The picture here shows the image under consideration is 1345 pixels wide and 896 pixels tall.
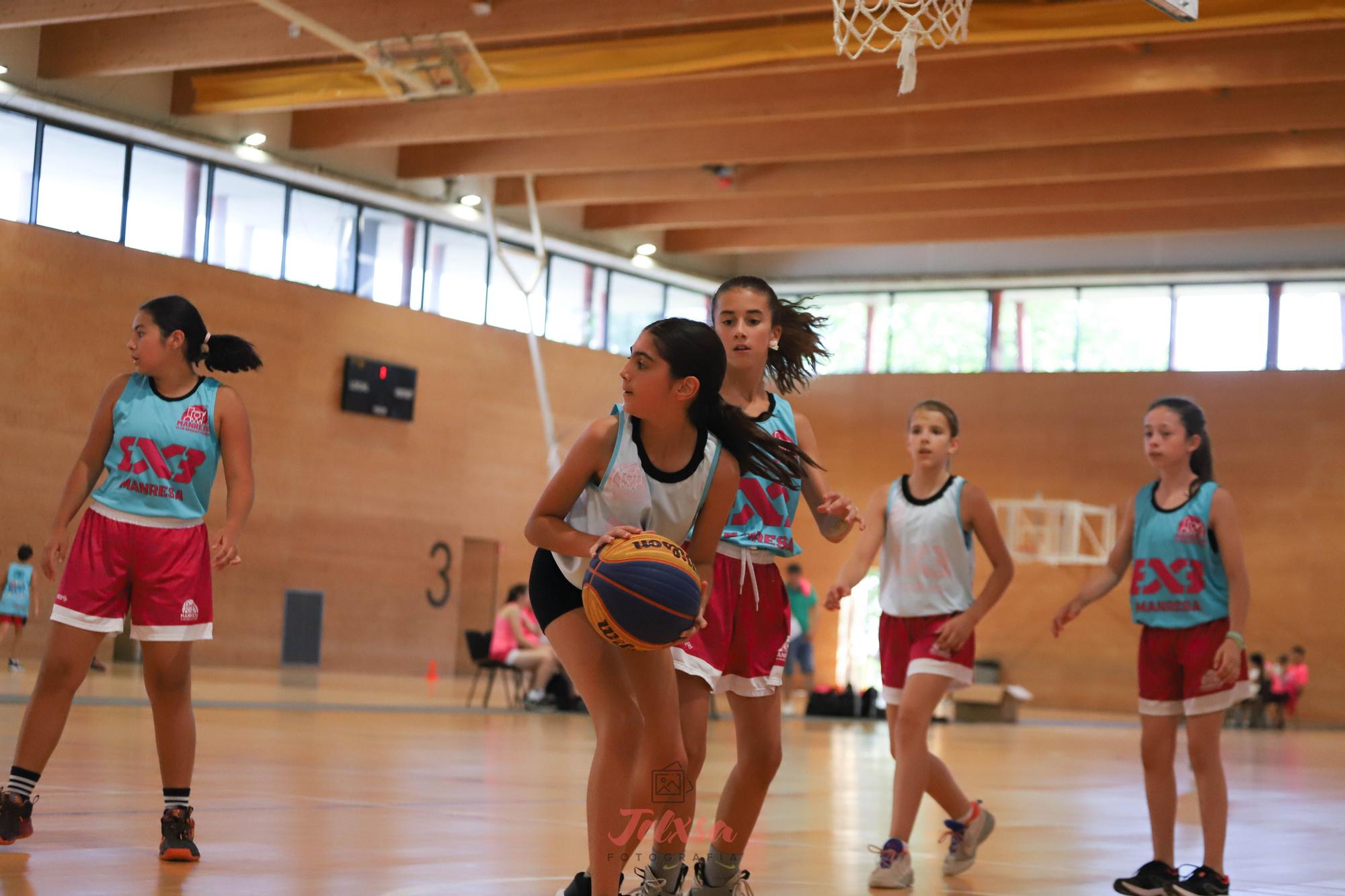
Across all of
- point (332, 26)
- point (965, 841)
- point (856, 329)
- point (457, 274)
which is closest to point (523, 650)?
point (332, 26)

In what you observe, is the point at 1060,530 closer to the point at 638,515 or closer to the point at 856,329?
the point at 856,329

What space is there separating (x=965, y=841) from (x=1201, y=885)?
2.86ft

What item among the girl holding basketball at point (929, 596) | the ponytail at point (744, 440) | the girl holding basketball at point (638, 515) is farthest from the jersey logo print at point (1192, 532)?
the girl holding basketball at point (638, 515)

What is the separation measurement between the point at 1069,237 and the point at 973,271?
345 centimetres

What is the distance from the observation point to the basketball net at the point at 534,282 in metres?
22.9

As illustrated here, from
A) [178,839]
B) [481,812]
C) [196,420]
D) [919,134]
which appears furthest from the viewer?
[919,134]

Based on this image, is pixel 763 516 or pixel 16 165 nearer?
pixel 763 516

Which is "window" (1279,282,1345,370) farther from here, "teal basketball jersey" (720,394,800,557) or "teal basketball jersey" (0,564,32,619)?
"teal basketball jersey" (720,394,800,557)

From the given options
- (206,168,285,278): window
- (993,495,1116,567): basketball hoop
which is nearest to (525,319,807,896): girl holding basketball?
(206,168,285,278): window

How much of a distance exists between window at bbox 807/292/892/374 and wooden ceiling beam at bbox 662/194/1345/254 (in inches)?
90.2

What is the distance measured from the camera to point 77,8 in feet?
52.9

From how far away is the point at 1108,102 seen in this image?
1877 centimetres

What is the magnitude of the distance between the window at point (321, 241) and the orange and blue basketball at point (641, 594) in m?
19.6

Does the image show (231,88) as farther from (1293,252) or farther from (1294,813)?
(1293,252)
